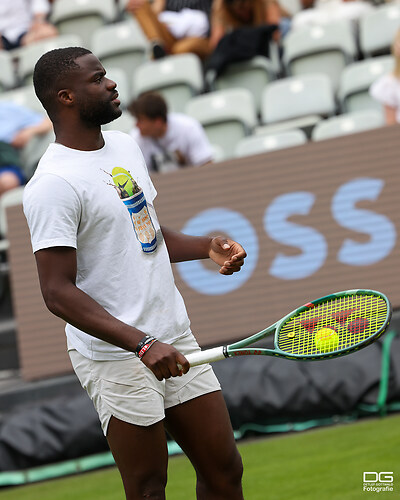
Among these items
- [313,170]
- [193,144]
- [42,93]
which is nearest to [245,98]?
[193,144]

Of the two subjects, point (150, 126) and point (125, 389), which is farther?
point (150, 126)

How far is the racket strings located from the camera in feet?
9.73

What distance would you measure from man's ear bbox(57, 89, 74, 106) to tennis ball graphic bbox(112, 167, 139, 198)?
0.25 meters

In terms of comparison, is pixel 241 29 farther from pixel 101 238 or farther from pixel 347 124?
pixel 101 238

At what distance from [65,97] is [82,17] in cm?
792

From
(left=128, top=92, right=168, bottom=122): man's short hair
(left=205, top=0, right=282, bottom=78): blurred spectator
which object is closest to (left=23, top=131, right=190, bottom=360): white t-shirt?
(left=128, top=92, right=168, bottom=122): man's short hair

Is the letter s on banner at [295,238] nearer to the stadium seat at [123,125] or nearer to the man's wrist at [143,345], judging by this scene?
the stadium seat at [123,125]

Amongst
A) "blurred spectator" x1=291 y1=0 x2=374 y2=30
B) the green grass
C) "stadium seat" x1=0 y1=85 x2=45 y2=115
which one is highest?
"blurred spectator" x1=291 y1=0 x2=374 y2=30

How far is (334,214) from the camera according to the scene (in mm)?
6348

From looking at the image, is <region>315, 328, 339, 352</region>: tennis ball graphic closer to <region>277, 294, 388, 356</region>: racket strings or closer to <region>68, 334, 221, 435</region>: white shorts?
<region>277, 294, 388, 356</region>: racket strings

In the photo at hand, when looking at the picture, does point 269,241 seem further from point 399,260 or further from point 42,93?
point 42,93

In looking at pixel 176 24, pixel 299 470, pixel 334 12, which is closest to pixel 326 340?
pixel 299 470

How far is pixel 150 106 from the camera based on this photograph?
687 centimetres

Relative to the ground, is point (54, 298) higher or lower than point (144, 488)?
higher
